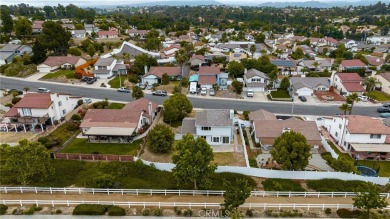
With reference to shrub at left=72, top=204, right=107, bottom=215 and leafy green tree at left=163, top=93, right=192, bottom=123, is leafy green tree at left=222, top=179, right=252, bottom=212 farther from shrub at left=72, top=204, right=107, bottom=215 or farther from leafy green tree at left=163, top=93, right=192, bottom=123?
leafy green tree at left=163, top=93, right=192, bottom=123

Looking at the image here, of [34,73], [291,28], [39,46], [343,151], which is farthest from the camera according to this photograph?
[291,28]

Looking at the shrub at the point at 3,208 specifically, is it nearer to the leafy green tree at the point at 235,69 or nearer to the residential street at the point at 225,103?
the residential street at the point at 225,103

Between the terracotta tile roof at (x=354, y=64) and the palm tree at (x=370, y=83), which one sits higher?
the terracotta tile roof at (x=354, y=64)

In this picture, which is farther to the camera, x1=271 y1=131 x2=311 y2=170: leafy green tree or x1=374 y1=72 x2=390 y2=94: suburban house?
x1=374 y1=72 x2=390 y2=94: suburban house

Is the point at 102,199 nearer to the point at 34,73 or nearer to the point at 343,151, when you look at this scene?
the point at 343,151

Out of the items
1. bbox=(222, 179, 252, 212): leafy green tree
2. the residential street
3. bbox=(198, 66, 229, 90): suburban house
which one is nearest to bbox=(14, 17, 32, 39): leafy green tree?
the residential street

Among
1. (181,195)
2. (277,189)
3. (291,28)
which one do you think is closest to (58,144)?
(181,195)

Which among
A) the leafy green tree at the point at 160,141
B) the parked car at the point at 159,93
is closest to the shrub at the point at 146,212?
the leafy green tree at the point at 160,141
